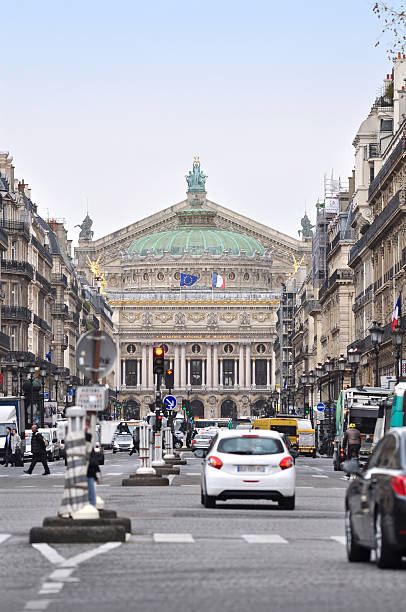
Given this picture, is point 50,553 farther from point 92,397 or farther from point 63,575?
point 63,575

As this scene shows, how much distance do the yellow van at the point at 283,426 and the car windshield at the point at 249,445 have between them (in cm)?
5543

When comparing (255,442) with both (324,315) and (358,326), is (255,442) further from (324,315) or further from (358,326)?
(324,315)

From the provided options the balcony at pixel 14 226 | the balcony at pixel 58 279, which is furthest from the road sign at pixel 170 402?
the balcony at pixel 58 279

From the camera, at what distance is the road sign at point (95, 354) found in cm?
2100

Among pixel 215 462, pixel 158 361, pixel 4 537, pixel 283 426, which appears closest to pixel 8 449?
pixel 158 361

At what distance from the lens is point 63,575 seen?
16.2 metres

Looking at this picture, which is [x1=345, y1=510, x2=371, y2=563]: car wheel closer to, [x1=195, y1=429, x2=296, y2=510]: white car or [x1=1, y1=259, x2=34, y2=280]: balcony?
[x1=195, y1=429, x2=296, y2=510]: white car

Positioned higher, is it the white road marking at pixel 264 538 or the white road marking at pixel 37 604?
the white road marking at pixel 264 538

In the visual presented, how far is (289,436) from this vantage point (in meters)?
89.0

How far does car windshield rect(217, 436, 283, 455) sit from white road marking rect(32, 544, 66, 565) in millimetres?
11096

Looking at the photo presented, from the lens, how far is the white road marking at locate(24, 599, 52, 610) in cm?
1346

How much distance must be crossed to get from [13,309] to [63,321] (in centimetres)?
3827

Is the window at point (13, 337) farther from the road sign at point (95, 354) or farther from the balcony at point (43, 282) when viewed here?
the road sign at point (95, 354)

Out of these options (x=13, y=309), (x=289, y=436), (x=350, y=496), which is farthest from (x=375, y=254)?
(x=350, y=496)
